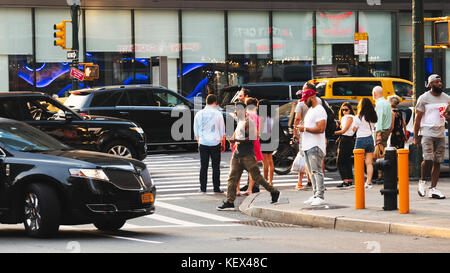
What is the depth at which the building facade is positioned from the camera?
3619 centimetres

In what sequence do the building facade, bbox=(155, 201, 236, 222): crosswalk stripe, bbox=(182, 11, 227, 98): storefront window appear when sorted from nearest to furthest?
bbox=(155, 201, 236, 222): crosswalk stripe < the building facade < bbox=(182, 11, 227, 98): storefront window

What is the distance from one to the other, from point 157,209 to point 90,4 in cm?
2365

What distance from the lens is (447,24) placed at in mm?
17359

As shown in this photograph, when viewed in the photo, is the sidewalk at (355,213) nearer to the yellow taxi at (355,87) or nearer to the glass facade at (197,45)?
the yellow taxi at (355,87)

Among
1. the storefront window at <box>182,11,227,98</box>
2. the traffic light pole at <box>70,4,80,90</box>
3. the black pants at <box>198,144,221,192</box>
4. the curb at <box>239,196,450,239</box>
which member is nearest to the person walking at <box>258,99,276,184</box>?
the black pants at <box>198,144,221,192</box>

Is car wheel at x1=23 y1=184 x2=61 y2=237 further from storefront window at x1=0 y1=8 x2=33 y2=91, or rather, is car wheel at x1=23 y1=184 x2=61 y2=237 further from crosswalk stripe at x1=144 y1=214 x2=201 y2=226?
storefront window at x1=0 y1=8 x2=33 y2=91

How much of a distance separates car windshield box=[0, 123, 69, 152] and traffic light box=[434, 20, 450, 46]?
29.3 ft

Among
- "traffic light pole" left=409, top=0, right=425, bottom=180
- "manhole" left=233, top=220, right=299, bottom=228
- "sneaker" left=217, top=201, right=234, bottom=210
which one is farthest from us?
"traffic light pole" left=409, top=0, right=425, bottom=180

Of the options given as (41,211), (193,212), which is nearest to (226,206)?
(193,212)

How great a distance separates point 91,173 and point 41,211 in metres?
0.75

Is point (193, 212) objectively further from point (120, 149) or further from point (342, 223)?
point (120, 149)

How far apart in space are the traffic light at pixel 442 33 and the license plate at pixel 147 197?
8.61 m

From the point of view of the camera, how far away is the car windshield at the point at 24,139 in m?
11.2
